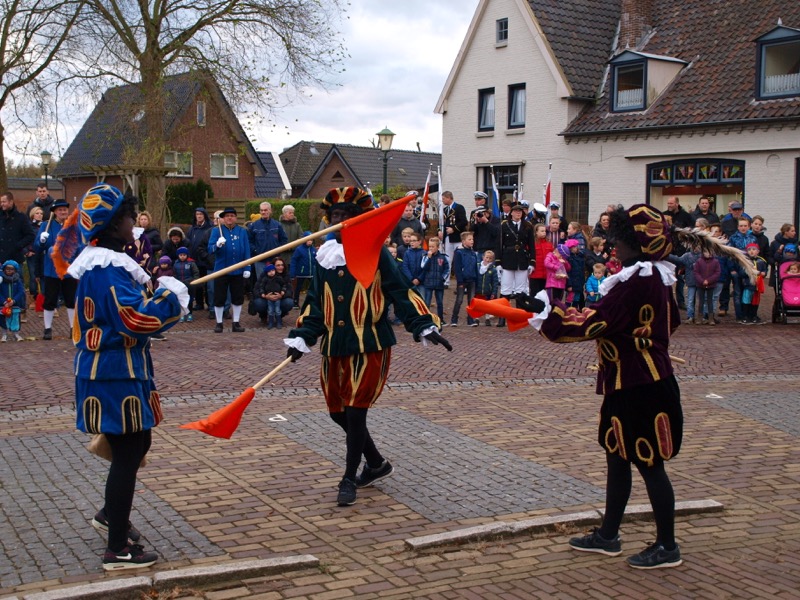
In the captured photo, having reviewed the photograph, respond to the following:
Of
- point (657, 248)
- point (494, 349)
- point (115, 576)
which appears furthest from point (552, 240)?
point (115, 576)

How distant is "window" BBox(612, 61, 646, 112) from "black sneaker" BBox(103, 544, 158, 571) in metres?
24.3

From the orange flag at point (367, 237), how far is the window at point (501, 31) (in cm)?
2595

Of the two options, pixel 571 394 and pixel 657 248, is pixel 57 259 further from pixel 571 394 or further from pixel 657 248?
pixel 571 394

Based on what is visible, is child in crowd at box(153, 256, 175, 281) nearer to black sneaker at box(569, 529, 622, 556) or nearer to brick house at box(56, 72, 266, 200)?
brick house at box(56, 72, 266, 200)

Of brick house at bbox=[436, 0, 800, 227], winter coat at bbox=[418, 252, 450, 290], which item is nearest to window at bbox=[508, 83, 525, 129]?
brick house at bbox=[436, 0, 800, 227]

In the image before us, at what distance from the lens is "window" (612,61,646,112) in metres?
26.9

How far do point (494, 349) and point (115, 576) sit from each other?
888cm

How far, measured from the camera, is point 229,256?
1505 cm

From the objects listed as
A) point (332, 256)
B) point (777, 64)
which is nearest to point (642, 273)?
point (332, 256)

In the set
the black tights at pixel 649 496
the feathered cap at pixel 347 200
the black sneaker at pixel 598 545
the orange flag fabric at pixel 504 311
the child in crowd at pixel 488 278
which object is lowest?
the black sneaker at pixel 598 545

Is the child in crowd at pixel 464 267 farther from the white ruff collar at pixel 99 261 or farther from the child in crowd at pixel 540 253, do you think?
the white ruff collar at pixel 99 261

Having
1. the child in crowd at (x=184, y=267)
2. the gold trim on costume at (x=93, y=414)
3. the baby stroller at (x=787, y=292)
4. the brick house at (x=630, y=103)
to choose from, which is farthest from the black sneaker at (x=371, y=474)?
the brick house at (x=630, y=103)

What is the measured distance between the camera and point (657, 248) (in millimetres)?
5039

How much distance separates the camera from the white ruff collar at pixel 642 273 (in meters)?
4.98
